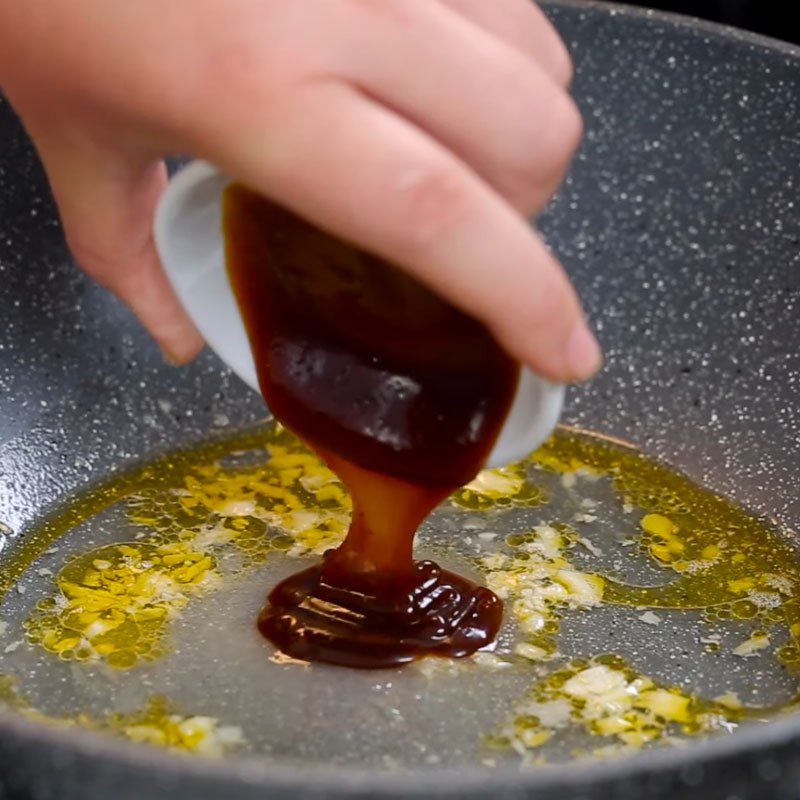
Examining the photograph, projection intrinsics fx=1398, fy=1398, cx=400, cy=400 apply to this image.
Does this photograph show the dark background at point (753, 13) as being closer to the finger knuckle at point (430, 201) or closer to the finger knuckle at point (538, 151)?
the finger knuckle at point (538, 151)

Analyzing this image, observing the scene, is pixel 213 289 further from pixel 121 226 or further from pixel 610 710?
pixel 610 710

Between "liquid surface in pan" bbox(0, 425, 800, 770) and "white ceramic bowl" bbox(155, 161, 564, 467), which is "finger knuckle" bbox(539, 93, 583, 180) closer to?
"white ceramic bowl" bbox(155, 161, 564, 467)

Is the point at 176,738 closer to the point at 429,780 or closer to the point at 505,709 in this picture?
the point at 505,709

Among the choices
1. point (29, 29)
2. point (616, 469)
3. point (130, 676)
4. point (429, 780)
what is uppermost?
point (29, 29)

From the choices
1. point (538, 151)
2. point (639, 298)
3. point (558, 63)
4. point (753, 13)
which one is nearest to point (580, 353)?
point (538, 151)

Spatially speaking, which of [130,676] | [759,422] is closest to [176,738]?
[130,676]
